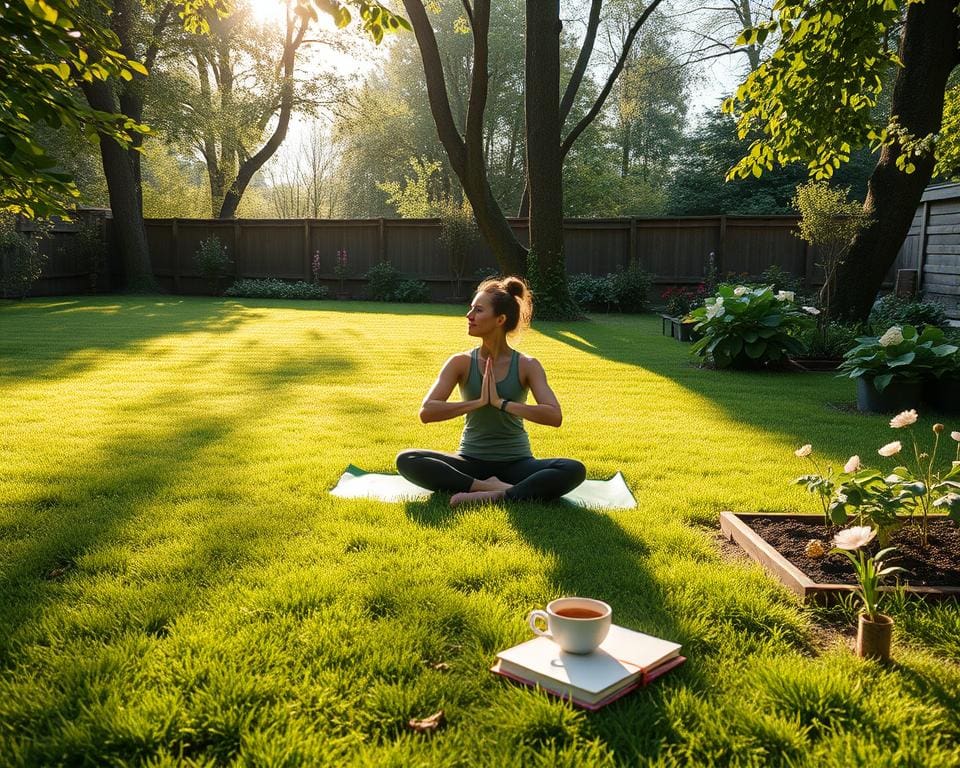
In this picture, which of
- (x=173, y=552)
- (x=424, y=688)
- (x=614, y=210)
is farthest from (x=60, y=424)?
(x=614, y=210)

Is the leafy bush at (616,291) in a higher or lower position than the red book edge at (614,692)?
higher

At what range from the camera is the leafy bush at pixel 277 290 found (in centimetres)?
2033

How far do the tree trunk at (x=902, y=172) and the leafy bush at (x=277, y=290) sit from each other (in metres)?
13.7

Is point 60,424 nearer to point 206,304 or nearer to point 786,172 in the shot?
point 206,304

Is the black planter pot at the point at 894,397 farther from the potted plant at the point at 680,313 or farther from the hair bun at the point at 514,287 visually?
the hair bun at the point at 514,287

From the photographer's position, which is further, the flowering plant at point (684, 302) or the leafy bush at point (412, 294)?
the leafy bush at point (412, 294)

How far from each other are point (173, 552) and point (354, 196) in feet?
130

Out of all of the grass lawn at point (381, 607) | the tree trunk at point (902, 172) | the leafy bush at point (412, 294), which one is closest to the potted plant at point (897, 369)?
the grass lawn at point (381, 607)

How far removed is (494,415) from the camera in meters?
4.27

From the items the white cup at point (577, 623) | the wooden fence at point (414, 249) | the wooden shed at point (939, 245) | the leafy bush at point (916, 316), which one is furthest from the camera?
the wooden fence at point (414, 249)

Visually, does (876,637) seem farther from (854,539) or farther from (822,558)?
(822,558)

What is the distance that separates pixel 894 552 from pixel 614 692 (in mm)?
1649

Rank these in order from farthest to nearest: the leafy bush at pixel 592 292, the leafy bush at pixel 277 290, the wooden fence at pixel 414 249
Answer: the leafy bush at pixel 277 290
the wooden fence at pixel 414 249
the leafy bush at pixel 592 292

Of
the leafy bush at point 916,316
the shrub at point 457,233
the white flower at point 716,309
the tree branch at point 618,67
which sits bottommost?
the leafy bush at point 916,316
